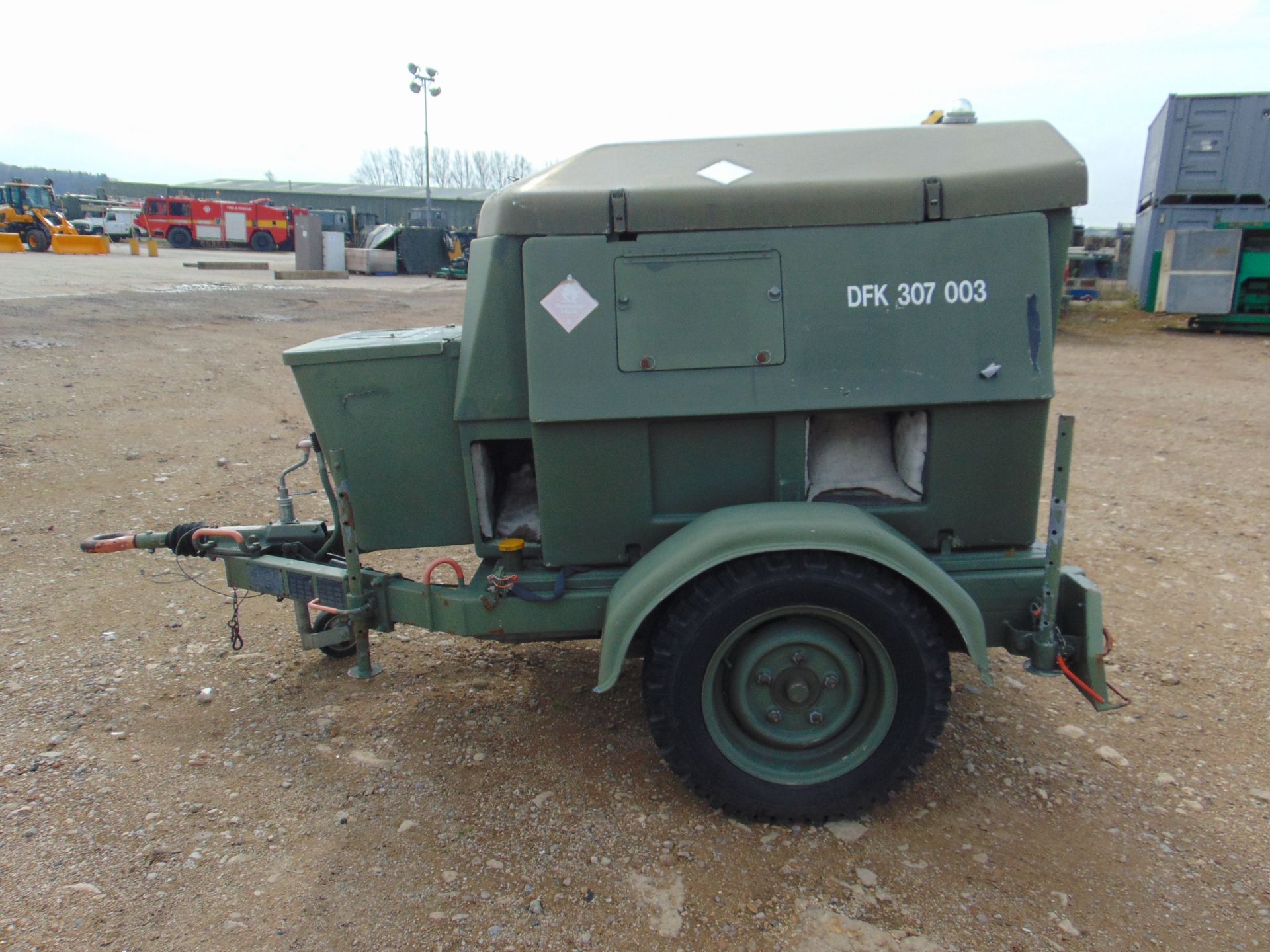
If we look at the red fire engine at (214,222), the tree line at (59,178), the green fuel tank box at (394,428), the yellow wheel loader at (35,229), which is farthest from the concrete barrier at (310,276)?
the tree line at (59,178)

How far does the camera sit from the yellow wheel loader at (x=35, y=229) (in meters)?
29.7

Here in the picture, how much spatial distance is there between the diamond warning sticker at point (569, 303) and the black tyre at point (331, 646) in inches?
70.7

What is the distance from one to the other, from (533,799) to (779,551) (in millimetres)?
1140

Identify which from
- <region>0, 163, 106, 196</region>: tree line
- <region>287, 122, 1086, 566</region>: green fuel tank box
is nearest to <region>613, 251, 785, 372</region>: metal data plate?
<region>287, 122, 1086, 566</region>: green fuel tank box

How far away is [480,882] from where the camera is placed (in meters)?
2.54

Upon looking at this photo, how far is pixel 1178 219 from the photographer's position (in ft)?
53.8

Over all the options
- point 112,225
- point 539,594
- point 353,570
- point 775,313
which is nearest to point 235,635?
point 353,570

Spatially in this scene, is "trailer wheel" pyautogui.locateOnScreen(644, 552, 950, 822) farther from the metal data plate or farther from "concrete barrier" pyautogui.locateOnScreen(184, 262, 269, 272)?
"concrete barrier" pyautogui.locateOnScreen(184, 262, 269, 272)

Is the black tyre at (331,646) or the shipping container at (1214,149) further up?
the shipping container at (1214,149)

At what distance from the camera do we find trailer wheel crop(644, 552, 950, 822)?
102 inches

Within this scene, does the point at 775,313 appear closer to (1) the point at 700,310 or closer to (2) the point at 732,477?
(1) the point at 700,310

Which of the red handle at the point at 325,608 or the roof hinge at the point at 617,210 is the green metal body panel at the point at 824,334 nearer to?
the roof hinge at the point at 617,210

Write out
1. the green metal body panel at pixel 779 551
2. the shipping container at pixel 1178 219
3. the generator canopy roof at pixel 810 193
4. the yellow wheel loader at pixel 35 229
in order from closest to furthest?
the green metal body panel at pixel 779 551
the generator canopy roof at pixel 810 193
the shipping container at pixel 1178 219
the yellow wheel loader at pixel 35 229

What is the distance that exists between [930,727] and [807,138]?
6.12 feet
